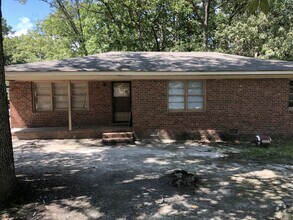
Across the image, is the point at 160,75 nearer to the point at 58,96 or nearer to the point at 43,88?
the point at 58,96

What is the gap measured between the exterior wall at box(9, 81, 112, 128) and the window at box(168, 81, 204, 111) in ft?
10.3

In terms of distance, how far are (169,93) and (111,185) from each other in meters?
5.94

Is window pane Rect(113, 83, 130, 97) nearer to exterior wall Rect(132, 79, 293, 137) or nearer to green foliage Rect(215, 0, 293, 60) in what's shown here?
exterior wall Rect(132, 79, 293, 137)

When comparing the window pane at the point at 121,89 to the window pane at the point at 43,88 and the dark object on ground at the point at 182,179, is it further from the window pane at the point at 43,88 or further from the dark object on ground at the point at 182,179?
the dark object on ground at the point at 182,179

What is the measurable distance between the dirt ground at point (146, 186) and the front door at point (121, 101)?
13.3ft

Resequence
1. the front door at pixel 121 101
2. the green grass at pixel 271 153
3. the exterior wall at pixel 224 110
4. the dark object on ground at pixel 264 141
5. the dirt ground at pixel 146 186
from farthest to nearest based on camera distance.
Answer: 1. the front door at pixel 121 101
2. the exterior wall at pixel 224 110
3. the dark object on ground at pixel 264 141
4. the green grass at pixel 271 153
5. the dirt ground at pixel 146 186

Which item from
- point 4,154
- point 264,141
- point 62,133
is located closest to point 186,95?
point 264,141

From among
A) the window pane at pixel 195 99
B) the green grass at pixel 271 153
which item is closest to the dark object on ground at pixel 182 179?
the green grass at pixel 271 153

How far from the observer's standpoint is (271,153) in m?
8.91

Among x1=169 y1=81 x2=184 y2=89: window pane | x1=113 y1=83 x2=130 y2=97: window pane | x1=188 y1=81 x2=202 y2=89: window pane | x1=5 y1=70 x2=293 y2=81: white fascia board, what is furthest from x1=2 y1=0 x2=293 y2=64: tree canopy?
x1=113 y1=83 x2=130 y2=97: window pane

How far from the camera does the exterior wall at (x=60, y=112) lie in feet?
40.9

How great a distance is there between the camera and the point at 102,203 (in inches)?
198

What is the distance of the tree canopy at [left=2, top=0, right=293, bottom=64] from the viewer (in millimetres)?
20938

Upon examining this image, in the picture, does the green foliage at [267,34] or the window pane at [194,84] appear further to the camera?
the green foliage at [267,34]
